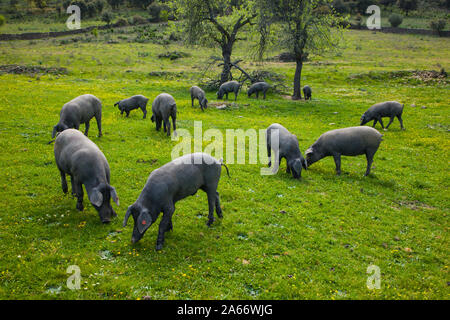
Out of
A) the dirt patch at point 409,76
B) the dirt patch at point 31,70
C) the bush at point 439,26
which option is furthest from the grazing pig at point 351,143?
the bush at point 439,26

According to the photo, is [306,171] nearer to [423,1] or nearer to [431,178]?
[431,178]

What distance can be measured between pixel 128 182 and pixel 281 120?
619 inches

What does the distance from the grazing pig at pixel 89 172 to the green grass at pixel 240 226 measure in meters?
0.64

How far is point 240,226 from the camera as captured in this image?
32.8 feet

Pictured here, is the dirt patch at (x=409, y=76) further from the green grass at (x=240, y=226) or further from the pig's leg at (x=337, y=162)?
the pig's leg at (x=337, y=162)

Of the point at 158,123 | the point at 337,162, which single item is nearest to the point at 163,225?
the point at 337,162

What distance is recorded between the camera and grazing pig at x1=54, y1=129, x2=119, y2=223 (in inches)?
358

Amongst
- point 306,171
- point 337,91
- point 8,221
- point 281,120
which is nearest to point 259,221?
point 306,171

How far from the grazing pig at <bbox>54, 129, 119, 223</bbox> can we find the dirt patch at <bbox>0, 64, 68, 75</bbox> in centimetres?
3629

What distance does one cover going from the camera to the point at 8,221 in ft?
30.5

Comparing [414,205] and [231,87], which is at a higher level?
[231,87]

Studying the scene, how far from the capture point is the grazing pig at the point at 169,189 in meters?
8.30

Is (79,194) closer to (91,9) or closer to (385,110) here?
(385,110)

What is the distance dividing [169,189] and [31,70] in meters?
41.7
